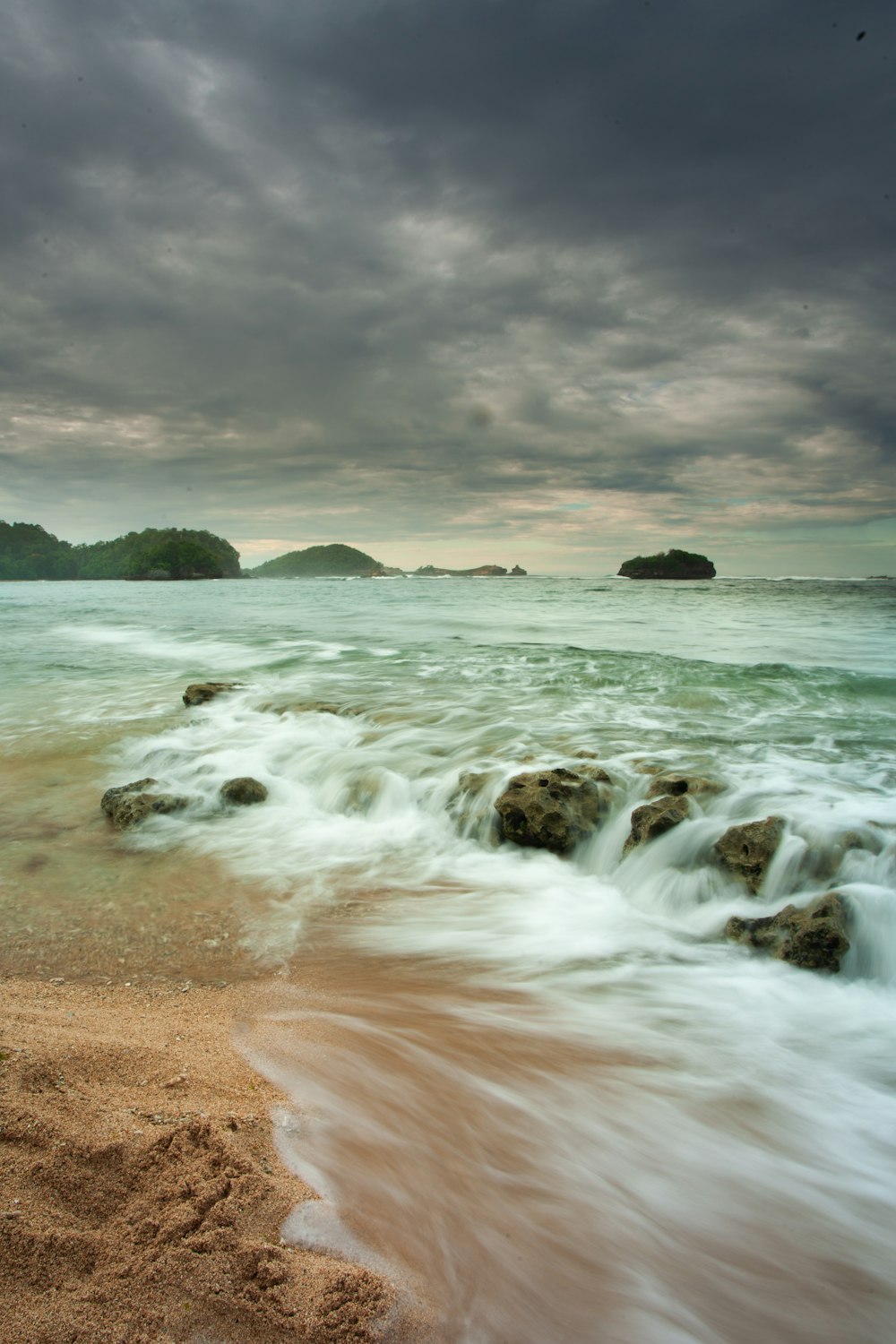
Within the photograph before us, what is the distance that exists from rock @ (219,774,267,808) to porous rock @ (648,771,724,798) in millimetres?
3531

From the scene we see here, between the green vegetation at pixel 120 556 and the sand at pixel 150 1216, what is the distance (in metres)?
127

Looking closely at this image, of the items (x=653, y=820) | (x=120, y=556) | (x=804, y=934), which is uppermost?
(x=120, y=556)

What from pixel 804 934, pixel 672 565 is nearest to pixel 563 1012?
pixel 804 934

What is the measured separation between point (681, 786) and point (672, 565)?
114921mm

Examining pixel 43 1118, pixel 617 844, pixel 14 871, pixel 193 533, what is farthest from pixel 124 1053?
pixel 193 533

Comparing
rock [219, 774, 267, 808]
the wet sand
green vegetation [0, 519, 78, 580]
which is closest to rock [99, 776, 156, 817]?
rock [219, 774, 267, 808]

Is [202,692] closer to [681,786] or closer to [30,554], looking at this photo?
[681,786]

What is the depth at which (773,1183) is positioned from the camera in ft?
7.59

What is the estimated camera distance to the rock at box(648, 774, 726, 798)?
5645 millimetres

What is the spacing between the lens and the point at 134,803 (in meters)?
5.30

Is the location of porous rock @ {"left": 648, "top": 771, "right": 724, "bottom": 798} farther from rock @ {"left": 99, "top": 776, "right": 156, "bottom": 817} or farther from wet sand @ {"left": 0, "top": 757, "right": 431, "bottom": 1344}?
rock @ {"left": 99, "top": 776, "right": 156, "bottom": 817}

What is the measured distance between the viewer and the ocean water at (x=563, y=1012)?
1.83 metres

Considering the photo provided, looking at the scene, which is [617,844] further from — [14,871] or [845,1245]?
[14,871]

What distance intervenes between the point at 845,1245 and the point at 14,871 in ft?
15.6
